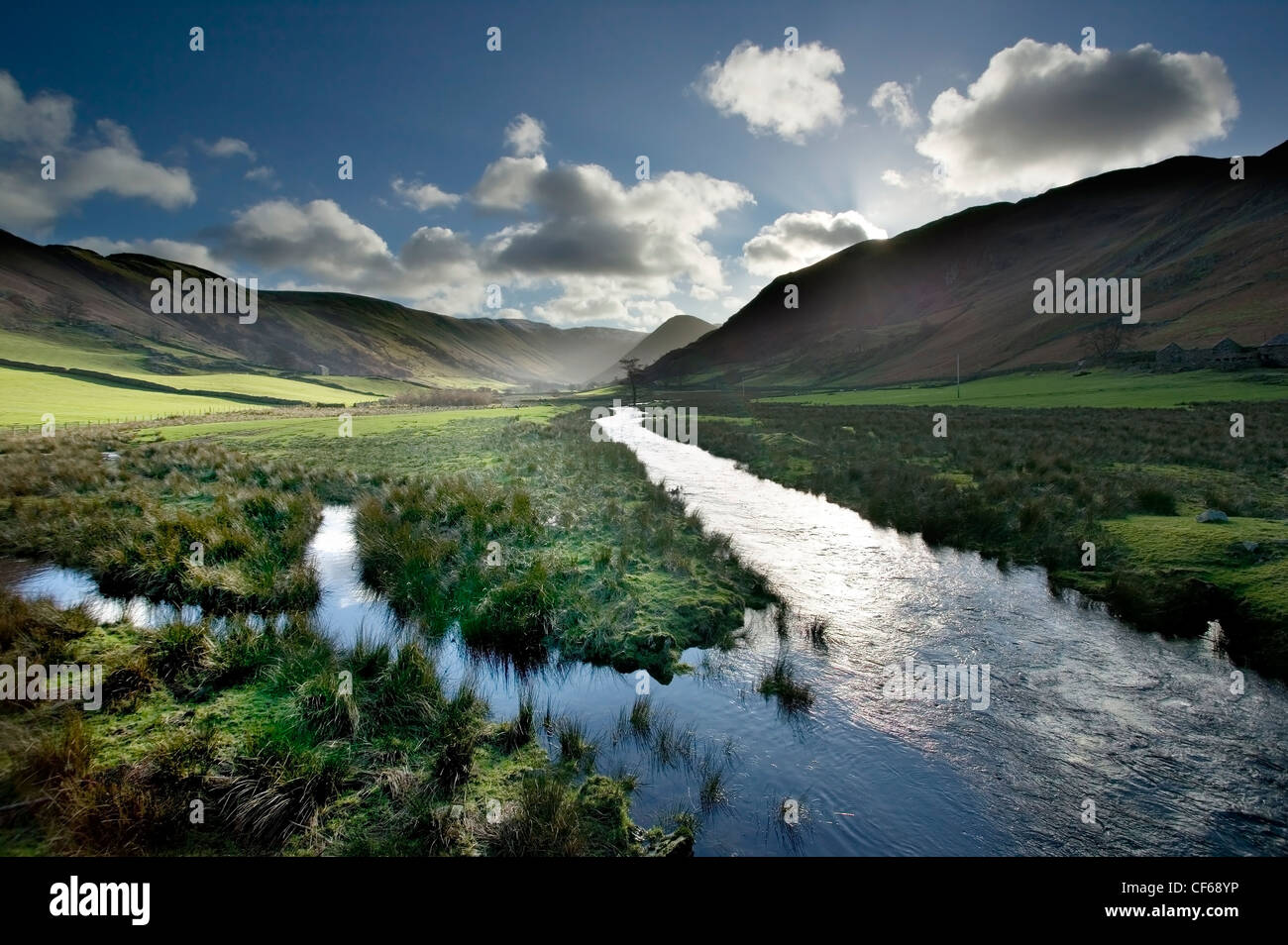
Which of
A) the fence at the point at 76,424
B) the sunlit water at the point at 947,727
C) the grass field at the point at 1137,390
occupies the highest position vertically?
the grass field at the point at 1137,390

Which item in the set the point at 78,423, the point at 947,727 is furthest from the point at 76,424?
the point at 947,727

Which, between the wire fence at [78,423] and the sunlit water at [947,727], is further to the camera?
the wire fence at [78,423]

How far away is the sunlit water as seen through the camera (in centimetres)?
535

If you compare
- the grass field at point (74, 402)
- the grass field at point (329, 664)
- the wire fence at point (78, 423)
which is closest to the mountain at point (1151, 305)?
the grass field at point (329, 664)

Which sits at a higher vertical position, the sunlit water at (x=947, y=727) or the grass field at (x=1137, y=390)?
the grass field at (x=1137, y=390)

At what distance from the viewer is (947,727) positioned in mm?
7016

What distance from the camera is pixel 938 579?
1230cm

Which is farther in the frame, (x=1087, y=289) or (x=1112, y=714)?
(x=1087, y=289)

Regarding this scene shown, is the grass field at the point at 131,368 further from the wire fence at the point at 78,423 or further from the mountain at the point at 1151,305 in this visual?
the mountain at the point at 1151,305

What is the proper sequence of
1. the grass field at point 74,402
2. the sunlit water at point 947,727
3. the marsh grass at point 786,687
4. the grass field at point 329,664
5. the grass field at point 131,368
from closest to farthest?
1. the grass field at point 329,664
2. the sunlit water at point 947,727
3. the marsh grass at point 786,687
4. the grass field at point 74,402
5. the grass field at point 131,368

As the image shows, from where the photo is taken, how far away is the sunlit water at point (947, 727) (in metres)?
5.35
